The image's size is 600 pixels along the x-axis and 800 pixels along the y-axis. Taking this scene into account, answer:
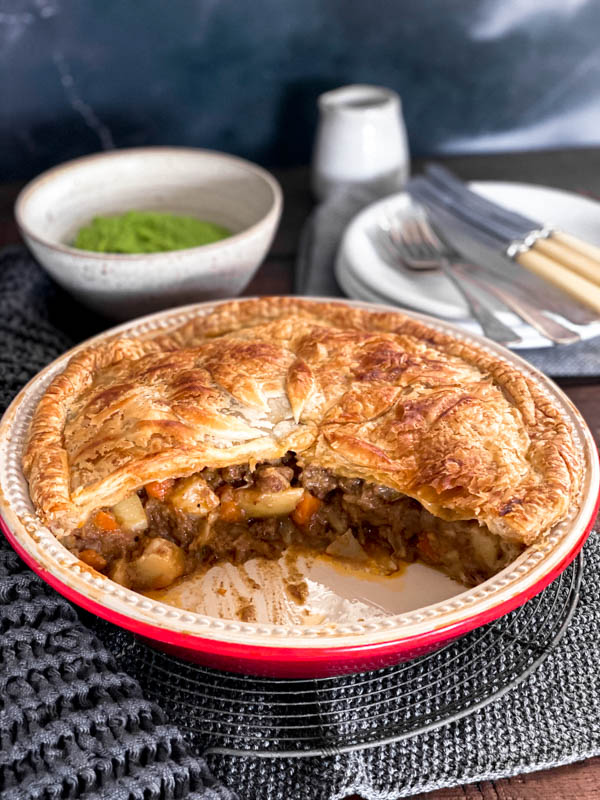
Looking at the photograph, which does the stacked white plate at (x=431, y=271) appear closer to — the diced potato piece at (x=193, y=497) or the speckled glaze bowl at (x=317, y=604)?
the speckled glaze bowl at (x=317, y=604)

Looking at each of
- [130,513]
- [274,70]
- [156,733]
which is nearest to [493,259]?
[274,70]

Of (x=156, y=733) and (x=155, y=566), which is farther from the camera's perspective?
(x=155, y=566)

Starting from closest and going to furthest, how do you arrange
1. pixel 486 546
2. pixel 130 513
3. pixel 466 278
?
pixel 486 546 → pixel 130 513 → pixel 466 278

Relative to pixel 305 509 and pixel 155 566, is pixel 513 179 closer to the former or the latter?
pixel 305 509

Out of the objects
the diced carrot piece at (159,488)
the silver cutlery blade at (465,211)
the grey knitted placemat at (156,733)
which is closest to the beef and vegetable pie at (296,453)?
the diced carrot piece at (159,488)

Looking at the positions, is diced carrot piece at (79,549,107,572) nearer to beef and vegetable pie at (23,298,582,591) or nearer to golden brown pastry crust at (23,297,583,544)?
beef and vegetable pie at (23,298,582,591)

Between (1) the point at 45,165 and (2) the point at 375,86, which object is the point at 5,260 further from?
(2) the point at 375,86

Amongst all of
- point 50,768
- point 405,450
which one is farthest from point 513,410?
point 50,768
